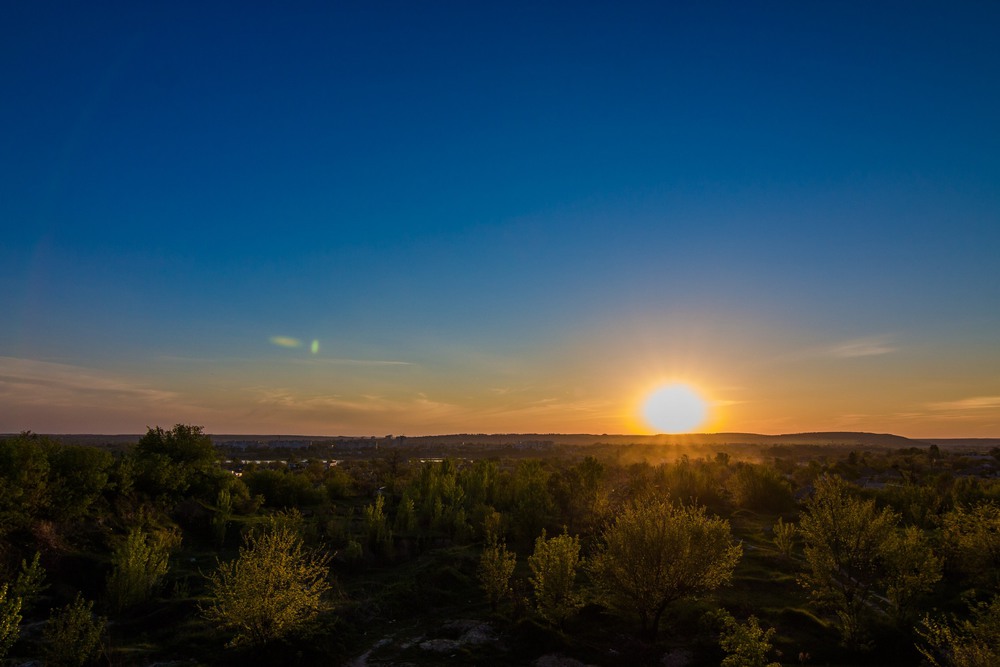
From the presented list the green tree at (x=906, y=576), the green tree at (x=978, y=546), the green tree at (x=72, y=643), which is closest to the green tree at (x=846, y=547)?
the green tree at (x=906, y=576)

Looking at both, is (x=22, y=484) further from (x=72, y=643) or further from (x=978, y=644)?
(x=978, y=644)

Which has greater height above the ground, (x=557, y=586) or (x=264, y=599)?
(x=264, y=599)

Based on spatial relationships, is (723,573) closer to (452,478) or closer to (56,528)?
(452,478)

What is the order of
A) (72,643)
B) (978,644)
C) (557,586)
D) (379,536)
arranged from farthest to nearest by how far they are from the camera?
(379,536)
(557,586)
(72,643)
(978,644)

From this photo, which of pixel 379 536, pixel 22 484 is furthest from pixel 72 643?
pixel 379 536

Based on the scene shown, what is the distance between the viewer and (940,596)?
26.3 metres

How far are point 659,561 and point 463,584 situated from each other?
12.2 m

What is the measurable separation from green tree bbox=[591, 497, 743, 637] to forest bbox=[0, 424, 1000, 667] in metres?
0.07

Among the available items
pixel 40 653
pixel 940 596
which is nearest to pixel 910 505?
pixel 940 596

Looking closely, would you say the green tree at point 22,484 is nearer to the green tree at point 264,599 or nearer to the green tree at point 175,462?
the green tree at point 175,462

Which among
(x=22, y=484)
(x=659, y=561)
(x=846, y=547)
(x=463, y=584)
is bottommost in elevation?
(x=463, y=584)

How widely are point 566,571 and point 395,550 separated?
57.2 feet

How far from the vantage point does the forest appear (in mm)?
18797

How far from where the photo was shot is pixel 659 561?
Result: 20.9 m
